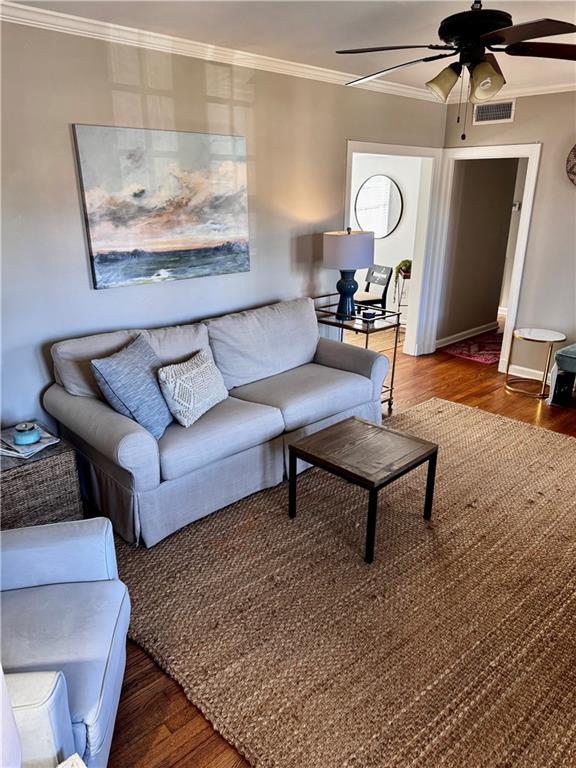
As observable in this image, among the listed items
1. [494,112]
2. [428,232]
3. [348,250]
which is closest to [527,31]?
[348,250]

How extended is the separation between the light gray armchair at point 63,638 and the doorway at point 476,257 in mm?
4701

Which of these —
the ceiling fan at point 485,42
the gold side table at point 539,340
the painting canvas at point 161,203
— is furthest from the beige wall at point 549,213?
the painting canvas at point 161,203

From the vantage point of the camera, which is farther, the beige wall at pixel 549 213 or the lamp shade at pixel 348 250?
the beige wall at pixel 549 213

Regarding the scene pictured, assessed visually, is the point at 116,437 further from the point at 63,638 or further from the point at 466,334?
the point at 466,334

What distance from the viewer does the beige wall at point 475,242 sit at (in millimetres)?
5500

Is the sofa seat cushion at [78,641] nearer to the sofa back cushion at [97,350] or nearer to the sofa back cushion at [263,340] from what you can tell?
the sofa back cushion at [97,350]

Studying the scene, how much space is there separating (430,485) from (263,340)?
1.49 metres

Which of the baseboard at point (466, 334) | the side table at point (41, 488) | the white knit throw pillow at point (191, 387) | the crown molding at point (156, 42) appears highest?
the crown molding at point (156, 42)

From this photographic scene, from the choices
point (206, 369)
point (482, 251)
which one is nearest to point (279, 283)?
point (206, 369)

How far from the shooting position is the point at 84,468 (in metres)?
2.90

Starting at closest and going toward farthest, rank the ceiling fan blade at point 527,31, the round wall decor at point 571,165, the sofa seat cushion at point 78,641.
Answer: the sofa seat cushion at point 78,641
the ceiling fan blade at point 527,31
the round wall decor at point 571,165

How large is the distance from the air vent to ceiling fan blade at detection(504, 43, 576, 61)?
2569mm

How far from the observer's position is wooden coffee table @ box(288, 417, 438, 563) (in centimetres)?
240

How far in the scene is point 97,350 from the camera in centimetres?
290
